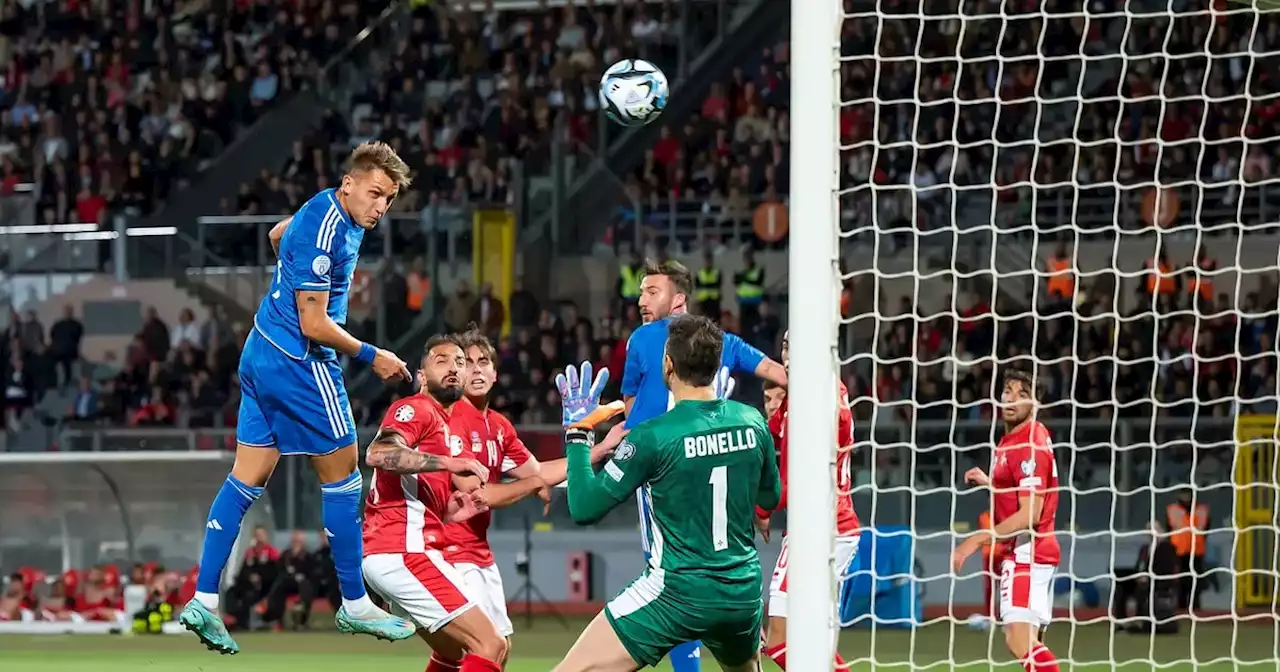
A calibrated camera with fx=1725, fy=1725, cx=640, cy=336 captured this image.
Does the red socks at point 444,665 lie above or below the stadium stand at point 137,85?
below

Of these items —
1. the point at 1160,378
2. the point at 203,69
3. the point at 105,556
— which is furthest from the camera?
the point at 203,69

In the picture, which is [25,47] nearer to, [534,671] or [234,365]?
[234,365]

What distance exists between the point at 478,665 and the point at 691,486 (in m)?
1.62

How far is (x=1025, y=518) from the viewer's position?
794 centimetres

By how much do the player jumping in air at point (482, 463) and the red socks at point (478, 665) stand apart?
1.13ft

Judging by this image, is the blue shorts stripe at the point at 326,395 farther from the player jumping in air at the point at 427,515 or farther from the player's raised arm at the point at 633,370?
the player's raised arm at the point at 633,370

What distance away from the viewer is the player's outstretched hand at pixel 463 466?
6934mm

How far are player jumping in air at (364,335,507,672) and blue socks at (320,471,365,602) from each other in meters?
0.06

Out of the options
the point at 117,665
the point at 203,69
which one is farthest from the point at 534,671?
the point at 203,69

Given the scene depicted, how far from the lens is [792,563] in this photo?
18.7 feet

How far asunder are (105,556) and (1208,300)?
1044 cm

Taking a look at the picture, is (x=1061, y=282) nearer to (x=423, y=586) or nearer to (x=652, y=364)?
(x=652, y=364)

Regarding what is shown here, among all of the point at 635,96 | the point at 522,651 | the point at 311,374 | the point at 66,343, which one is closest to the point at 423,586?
the point at 311,374

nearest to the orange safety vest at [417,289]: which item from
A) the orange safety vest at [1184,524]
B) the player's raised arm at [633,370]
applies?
the orange safety vest at [1184,524]
